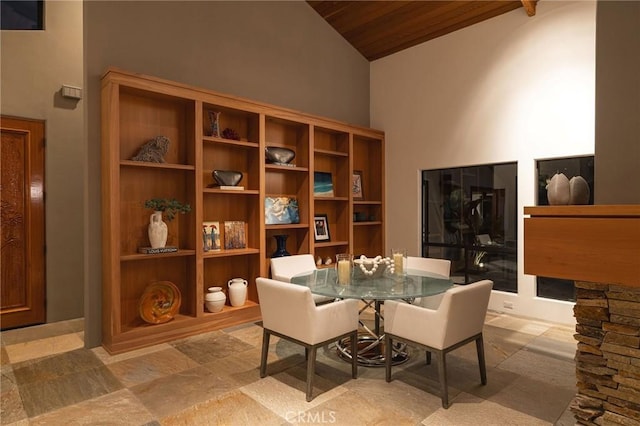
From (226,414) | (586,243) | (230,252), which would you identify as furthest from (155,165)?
(586,243)

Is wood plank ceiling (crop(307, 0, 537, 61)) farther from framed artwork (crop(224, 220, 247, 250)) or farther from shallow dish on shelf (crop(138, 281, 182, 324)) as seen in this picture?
shallow dish on shelf (crop(138, 281, 182, 324))

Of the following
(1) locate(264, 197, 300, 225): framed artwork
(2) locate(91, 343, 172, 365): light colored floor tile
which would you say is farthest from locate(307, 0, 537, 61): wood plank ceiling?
(2) locate(91, 343, 172, 365): light colored floor tile

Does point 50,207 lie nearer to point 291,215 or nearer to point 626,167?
point 291,215

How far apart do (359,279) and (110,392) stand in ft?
6.57

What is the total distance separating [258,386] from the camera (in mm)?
2709

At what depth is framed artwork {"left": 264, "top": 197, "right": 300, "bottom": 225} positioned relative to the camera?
4.73 m

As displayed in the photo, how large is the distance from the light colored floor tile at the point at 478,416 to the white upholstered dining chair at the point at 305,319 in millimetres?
707

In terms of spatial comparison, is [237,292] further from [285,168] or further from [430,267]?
[430,267]

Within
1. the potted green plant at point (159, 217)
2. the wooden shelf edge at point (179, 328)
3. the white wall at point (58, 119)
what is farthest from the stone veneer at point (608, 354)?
the white wall at point (58, 119)

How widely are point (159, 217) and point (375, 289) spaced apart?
2.23 metres

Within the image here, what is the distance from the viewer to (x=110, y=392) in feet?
8.63

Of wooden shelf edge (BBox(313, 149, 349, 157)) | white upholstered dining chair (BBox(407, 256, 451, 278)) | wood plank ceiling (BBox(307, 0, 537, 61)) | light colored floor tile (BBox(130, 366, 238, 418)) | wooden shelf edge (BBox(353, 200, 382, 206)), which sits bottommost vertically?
light colored floor tile (BBox(130, 366, 238, 418))

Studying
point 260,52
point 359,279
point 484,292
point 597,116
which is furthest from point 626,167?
point 260,52

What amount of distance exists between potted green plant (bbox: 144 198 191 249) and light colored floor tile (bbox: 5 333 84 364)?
3.91 ft
